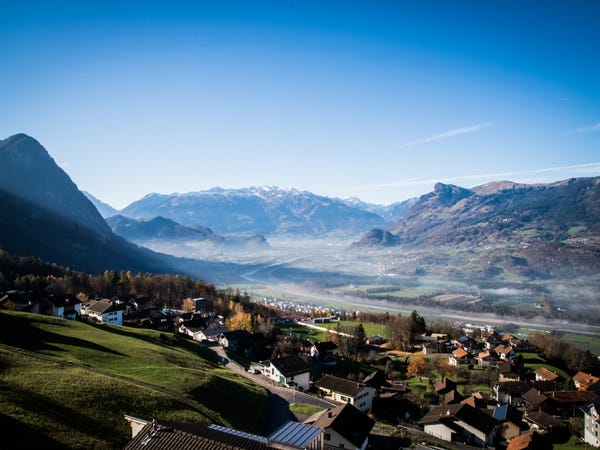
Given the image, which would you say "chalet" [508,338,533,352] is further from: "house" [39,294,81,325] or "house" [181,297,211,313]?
"house" [39,294,81,325]

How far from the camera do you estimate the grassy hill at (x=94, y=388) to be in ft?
58.0

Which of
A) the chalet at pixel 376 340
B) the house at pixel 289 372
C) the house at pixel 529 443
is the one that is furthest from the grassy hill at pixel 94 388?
the chalet at pixel 376 340

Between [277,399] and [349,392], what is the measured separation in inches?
312

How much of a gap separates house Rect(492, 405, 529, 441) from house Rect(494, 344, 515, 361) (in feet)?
91.0

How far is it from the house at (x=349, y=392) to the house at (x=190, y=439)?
30.3m

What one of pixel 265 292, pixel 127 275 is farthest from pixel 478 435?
pixel 265 292

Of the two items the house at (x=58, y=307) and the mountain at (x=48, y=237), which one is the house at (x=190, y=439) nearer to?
the house at (x=58, y=307)

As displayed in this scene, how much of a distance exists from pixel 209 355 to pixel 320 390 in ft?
46.6

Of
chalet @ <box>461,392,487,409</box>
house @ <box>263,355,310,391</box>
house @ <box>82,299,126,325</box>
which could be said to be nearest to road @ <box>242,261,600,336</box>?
chalet @ <box>461,392,487,409</box>

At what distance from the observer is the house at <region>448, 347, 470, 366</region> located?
214ft

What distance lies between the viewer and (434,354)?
228 feet

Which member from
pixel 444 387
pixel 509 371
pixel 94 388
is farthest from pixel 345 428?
pixel 509 371

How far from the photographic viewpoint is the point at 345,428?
93.3ft

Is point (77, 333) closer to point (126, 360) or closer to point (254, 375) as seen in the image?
point (126, 360)
